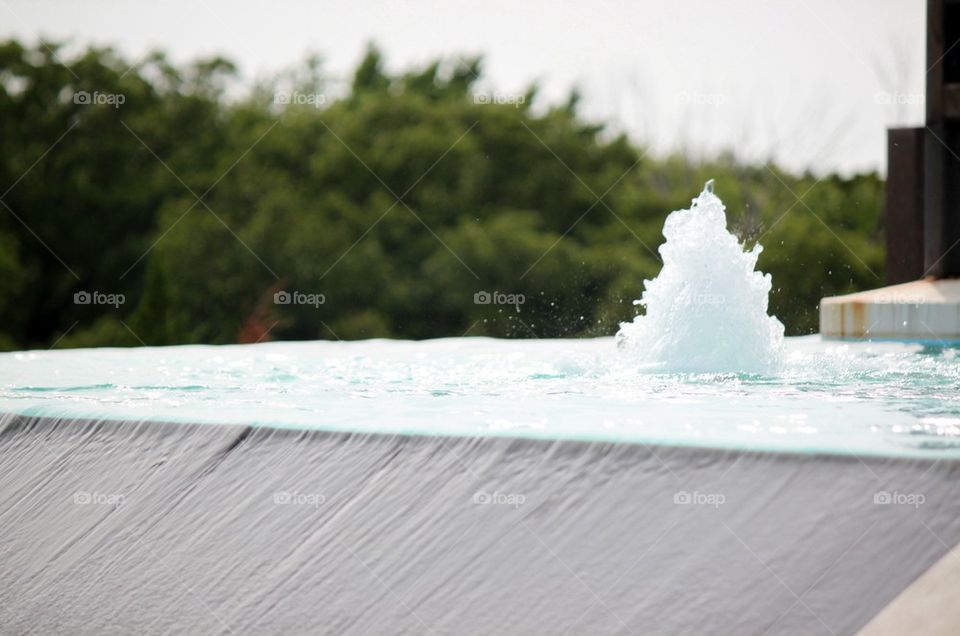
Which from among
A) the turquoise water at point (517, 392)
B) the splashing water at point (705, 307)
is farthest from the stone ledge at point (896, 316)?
the splashing water at point (705, 307)

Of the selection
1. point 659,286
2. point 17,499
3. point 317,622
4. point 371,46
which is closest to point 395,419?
point 317,622

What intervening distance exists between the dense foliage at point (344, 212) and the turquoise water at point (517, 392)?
1116 cm

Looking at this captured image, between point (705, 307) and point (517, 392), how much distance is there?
1.85 metres

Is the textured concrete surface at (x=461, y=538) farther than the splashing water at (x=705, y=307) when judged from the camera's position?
No

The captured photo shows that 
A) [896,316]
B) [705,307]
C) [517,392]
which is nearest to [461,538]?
[517,392]

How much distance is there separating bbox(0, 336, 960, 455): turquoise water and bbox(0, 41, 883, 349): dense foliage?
1116 cm

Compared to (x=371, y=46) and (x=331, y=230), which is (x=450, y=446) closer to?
(x=331, y=230)

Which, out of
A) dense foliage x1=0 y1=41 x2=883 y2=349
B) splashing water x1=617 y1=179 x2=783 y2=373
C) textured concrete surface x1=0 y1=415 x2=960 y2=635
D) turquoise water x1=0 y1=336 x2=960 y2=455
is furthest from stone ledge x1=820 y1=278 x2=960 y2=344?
dense foliage x1=0 y1=41 x2=883 y2=349

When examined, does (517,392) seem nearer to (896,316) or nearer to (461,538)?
(461,538)

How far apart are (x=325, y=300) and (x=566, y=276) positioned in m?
4.03

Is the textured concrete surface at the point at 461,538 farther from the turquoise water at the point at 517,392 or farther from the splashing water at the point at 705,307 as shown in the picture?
the splashing water at the point at 705,307

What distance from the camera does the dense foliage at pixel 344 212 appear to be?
18.8m

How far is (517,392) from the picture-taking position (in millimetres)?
4191

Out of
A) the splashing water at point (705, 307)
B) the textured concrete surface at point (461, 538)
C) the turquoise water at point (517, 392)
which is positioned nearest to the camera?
the textured concrete surface at point (461, 538)
